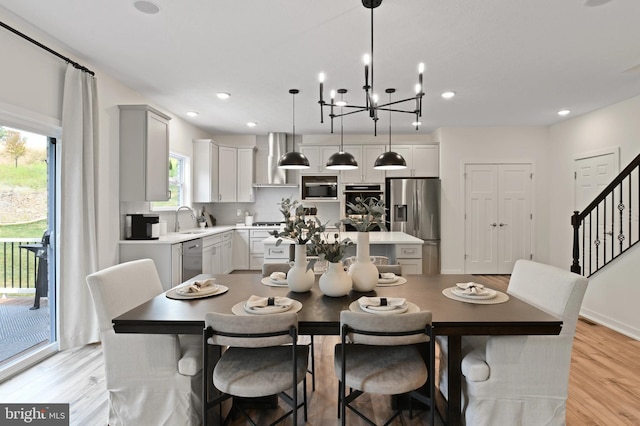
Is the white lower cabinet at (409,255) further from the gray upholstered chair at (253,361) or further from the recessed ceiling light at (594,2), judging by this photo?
the recessed ceiling light at (594,2)

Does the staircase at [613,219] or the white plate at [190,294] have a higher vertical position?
the staircase at [613,219]

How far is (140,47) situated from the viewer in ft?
9.72

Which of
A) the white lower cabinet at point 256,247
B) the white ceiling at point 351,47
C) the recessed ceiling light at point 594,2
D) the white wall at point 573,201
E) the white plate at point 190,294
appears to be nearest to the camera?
the white plate at point 190,294

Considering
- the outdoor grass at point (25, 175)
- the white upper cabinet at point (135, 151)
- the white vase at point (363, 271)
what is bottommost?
the white vase at point (363, 271)

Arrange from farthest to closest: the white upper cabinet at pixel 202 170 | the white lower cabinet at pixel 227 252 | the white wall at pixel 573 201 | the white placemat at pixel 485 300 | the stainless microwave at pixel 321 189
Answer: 1. the stainless microwave at pixel 321 189
2. the white upper cabinet at pixel 202 170
3. the white lower cabinet at pixel 227 252
4. the white wall at pixel 573 201
5. the white placemat at pixel 485 300

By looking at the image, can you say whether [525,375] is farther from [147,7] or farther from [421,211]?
[421,211]

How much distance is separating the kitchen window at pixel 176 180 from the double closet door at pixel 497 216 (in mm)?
4881

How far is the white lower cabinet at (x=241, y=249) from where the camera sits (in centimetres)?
621

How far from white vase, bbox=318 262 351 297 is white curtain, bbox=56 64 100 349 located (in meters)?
2.31

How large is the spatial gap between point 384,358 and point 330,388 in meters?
0.79

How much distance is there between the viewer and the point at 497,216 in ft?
20.0

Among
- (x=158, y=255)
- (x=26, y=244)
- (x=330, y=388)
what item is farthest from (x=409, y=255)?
(x=26, y=244)

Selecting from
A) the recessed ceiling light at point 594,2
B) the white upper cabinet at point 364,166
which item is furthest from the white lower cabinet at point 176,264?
the recessed ceiling light at point 594,2

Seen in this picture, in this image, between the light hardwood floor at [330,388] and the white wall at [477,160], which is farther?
the white wall at [477,160]
